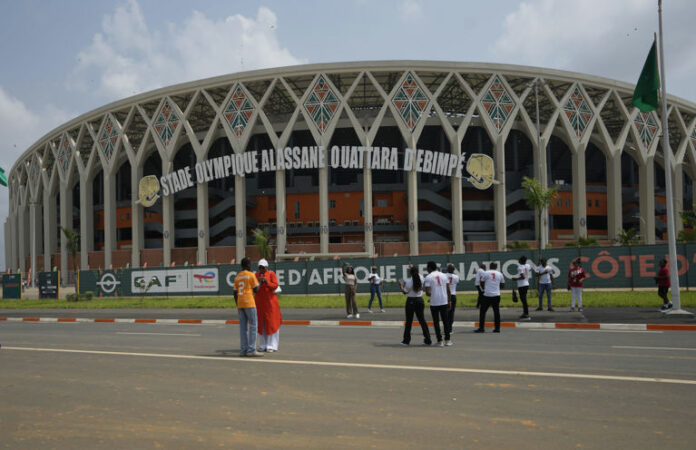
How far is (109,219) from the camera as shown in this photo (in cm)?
5631

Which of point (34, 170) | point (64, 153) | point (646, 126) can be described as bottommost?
point (34, 170)

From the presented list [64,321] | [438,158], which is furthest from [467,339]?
[438,158]

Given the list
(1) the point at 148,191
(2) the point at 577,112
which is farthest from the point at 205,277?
(2) the point at 577,112

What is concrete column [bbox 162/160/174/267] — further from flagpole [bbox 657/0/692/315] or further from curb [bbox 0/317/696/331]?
flagpole [bbox 657/0/692/315]

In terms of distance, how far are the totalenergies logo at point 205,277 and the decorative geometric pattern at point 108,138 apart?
103 ft

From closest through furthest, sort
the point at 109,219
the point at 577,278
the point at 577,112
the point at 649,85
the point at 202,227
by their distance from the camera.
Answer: the point at 577,278, the point at 649,85, the point at 577,112, the point at 202,227, the point at 109,219

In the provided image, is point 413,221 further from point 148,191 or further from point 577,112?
point 148,191

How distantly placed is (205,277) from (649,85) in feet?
78.3

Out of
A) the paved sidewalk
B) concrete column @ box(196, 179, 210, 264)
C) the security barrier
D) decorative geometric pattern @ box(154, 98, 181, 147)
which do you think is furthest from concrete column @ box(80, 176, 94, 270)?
the paved sidewalk

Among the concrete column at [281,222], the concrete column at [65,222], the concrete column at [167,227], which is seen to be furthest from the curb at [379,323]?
the concrete column at [65,222]

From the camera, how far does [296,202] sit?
5491cm

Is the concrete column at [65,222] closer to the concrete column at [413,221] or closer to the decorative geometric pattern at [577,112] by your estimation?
the concrete column at [413,221]

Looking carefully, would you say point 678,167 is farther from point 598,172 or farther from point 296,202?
point 296,202

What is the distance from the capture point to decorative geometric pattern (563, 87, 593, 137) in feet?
167
